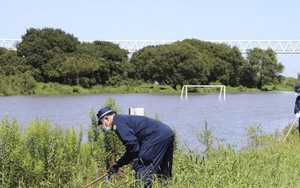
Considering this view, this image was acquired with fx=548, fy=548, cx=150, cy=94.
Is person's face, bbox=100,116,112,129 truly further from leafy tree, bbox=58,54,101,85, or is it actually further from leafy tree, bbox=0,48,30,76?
leafy tree, bbox=58,54,101,85

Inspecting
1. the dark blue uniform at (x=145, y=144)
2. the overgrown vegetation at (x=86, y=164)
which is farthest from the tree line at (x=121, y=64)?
the dark blue uniform at (x=145, y=144)

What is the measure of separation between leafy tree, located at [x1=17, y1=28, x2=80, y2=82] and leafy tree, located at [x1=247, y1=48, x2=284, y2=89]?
125 ft

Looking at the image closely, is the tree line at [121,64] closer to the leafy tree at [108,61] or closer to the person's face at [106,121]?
the leafy tree at [108,61]

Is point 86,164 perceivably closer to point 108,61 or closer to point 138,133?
point 138,133

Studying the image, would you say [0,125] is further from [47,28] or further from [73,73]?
[47,28]

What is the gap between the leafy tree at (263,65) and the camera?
97.8m

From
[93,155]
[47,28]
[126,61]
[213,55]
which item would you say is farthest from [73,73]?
[93,155]

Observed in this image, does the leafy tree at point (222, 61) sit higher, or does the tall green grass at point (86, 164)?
the leafy tree at point (222, 61)

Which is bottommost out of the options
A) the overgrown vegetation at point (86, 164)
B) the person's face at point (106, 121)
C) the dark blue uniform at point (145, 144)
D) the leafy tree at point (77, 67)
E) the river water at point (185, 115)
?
the river water at point (185, 115)

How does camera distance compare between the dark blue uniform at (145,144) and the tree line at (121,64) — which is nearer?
the dark blue uniform at (145,144)

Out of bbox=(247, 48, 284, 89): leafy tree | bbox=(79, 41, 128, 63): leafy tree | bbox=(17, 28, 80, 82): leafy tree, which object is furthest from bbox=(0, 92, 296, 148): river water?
bbox=(247, 48, 284, 89): leafy tree

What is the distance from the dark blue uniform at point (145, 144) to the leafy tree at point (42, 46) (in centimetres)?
6019

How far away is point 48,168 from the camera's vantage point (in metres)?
9.47

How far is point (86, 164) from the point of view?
10.2 m
